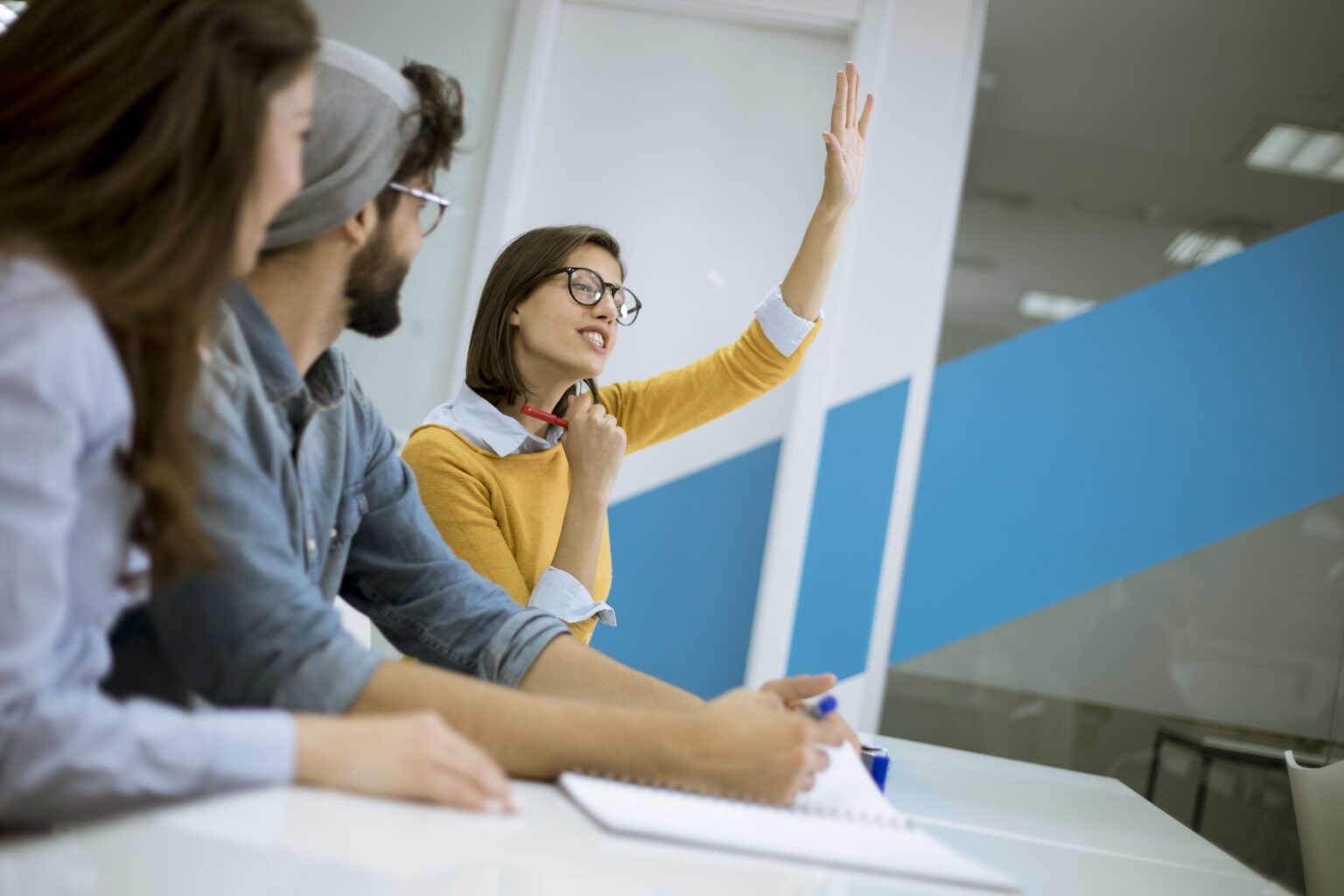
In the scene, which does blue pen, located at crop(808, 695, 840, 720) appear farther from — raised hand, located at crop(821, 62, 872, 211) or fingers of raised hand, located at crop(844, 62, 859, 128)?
fingers of raised hand, located at crop(844, 62, 859, 128)

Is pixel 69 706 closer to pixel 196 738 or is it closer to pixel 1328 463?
pixel 196 738

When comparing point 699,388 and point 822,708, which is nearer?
point 822,708

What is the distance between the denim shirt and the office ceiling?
8.13 feet

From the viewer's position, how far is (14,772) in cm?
70

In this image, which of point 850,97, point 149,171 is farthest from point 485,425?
A: point 149,171

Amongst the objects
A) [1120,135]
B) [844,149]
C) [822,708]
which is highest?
[1120,135]

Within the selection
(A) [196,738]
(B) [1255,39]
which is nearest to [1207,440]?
(B) [1255,39]

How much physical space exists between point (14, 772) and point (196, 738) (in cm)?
10

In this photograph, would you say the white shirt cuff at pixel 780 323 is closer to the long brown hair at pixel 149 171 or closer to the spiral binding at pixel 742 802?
the spiral binding at pixel 742 802

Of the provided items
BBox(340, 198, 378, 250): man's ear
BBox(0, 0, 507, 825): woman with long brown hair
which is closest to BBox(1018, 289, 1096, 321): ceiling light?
BBox(340, 198, 378, 250): man's ear

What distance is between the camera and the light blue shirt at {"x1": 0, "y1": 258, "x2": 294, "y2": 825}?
698 millimetres

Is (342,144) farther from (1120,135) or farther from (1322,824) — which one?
(1120,135)

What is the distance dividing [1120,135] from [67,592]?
11.3 ft

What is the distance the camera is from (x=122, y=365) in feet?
2.61
